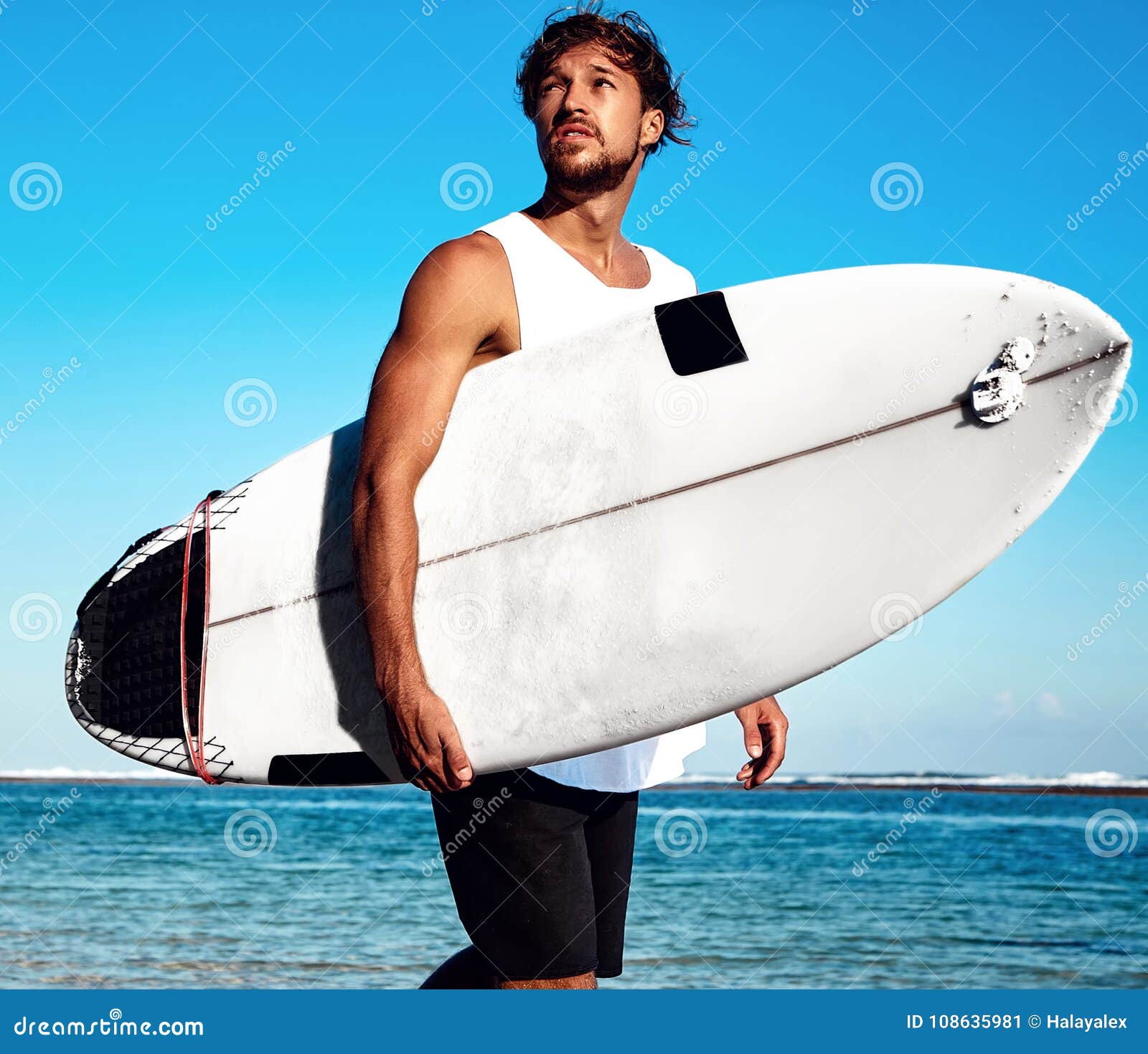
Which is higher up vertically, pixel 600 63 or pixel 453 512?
pixel 600 63

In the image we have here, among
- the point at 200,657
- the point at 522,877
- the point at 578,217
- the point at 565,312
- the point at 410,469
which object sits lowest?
the point at 522,877

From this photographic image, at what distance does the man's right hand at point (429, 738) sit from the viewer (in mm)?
2068

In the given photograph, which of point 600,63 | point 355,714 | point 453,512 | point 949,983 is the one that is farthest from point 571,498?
point 949,983

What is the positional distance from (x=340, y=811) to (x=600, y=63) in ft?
68.8

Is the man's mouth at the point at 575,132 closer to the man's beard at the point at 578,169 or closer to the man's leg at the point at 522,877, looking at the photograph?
the man's beard at the point at 578,169

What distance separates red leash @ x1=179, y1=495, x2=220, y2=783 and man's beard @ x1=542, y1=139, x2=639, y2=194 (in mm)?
1338

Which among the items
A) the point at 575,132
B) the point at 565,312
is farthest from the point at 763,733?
the point at 575,132

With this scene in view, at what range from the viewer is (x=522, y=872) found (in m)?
2.21

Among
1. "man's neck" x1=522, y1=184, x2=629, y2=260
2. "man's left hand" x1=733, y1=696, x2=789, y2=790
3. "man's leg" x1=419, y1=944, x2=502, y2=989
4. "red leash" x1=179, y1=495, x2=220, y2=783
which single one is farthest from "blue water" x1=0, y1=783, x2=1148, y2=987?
"man's neck" x1=522, y1=184, x2=629, y2=260

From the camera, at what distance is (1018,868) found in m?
14.8

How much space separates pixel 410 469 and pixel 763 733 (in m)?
1.28

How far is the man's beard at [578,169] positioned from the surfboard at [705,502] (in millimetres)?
311

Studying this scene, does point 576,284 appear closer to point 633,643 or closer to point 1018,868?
point 633,643

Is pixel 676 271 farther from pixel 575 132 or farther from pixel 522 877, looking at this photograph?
pixel 522 877
